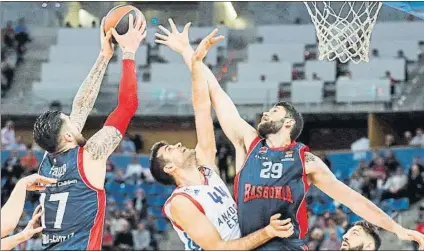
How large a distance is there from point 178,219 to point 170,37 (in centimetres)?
138

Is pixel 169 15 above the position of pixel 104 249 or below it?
above

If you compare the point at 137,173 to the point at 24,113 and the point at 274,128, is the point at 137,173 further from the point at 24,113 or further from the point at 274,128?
the point at 274,128

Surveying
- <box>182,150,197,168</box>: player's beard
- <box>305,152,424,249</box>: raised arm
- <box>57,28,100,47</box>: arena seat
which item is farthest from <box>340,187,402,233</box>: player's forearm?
<box>57,28,100,47</box>: arena seat

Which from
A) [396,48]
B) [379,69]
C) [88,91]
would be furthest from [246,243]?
[396,48]

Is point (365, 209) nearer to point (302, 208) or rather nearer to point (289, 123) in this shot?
point (302, 208)

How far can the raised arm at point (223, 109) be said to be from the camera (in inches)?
209

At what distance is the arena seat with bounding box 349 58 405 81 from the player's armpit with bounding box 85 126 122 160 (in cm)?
872

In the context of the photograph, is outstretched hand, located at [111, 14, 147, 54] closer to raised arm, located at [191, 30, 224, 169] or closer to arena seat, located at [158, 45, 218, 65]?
raised arm, located at [191, 30, 224, 169]

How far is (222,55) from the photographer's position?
567 inches

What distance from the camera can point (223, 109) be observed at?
5.42m

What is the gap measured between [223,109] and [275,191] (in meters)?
0.76

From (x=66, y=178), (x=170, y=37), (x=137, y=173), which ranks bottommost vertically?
(x=137, y=173)

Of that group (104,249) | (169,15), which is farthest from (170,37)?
(169,15)

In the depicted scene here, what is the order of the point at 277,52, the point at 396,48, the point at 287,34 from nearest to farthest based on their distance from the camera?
the point at 396,48, the point at 277,52, the point at 287,34
